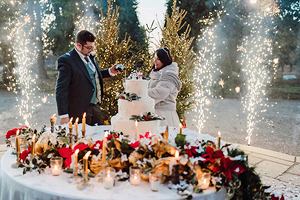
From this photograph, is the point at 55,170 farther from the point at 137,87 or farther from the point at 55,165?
the point at 137,87

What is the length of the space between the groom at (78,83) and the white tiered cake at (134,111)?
0.95 meters

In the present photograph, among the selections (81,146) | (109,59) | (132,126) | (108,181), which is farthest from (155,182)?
(109,59)

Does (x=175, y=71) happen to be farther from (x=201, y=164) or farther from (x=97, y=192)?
(x=97, y=192)

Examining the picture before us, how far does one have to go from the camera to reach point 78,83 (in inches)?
155

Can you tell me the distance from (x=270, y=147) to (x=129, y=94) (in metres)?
5.30

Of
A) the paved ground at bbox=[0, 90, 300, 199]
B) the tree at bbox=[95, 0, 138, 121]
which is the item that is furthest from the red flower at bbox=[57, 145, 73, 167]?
the tree at bbox=[95, 0, 138, 121]

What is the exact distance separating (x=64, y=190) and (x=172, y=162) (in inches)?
34.0

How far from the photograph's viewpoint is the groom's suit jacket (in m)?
3.81

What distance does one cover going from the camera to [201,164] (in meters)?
2.09

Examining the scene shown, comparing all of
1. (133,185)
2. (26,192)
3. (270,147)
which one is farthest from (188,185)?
(270,147)

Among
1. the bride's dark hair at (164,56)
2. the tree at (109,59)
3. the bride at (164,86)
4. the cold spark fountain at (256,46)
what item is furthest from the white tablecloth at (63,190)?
the cold spark fountain at (256,46)

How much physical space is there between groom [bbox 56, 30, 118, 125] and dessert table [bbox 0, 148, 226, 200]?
1.72 metres

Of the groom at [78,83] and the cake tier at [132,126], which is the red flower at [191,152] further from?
the groom at [78,83]

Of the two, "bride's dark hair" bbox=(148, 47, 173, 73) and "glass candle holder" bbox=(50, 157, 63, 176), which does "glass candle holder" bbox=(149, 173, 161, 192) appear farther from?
"bride's dark hair" bbox=(148, 47, 173, 73)
